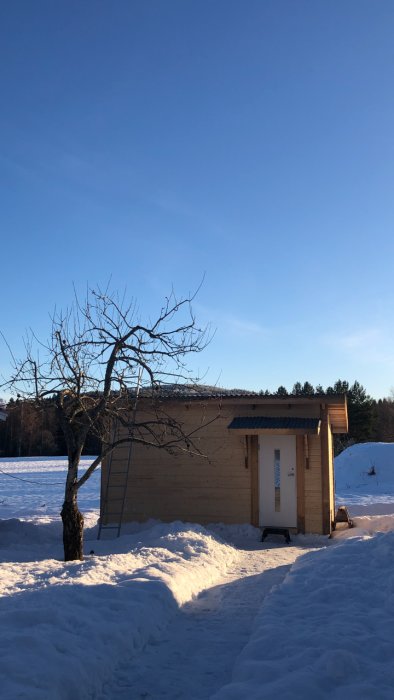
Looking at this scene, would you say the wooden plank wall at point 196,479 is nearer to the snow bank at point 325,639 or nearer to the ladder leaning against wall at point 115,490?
the ladder leaning against wall at point 115,490

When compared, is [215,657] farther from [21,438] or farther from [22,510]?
[21,438]

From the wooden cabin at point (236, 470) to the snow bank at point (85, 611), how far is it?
3.94 meters

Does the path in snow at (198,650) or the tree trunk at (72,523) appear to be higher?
the tree trunk at (72,523)

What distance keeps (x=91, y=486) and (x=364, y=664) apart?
33004 mm

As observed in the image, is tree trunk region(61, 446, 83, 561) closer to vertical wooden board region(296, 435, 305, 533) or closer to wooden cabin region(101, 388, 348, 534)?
wooden cabin region(101, 388, 348, 534)

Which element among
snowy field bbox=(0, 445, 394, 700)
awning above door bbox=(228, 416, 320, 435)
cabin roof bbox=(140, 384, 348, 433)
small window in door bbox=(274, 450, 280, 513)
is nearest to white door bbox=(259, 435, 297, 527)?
small window in door bbox=(274, 450, 280, 513)

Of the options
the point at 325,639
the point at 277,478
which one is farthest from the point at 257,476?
the point at 325,639

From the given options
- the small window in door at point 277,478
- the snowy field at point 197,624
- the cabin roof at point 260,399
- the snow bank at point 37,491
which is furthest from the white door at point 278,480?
the snow bank at point 37,491

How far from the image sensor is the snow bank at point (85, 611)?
4.45 meters

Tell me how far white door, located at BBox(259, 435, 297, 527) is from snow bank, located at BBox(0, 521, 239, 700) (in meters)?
3.93

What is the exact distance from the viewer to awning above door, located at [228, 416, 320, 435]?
14.1 metres

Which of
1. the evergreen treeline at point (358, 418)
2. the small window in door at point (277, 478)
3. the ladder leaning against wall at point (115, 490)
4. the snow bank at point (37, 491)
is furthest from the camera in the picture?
the evergreen treeline at point (358, 418)

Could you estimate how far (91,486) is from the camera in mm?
36500

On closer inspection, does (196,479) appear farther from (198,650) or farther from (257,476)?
(198,650)
